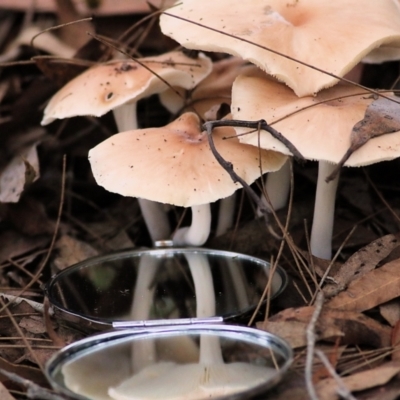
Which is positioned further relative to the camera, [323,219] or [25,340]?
[323,219]

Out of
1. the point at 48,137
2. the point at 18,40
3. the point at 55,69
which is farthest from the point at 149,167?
the point at 18,40

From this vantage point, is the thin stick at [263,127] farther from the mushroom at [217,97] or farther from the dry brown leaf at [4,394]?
the dry brown leaf at [4,394]

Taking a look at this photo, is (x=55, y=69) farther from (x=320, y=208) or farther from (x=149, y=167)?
(x=320, y=208)

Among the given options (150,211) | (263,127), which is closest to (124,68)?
(150,211)

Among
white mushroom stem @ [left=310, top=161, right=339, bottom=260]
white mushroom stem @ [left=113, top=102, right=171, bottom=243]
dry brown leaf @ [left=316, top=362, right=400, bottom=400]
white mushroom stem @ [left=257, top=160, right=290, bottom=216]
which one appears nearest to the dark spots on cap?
white mushroom stem @ [left=113, top=102, right=171, bottom=243]

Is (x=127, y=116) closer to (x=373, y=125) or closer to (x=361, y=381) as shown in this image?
(x=373, y=125)

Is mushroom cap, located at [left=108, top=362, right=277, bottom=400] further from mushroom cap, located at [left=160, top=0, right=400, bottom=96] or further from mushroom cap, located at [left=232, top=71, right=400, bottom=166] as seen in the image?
mushroom cap, located at [left=160, top=0, right=400, bottom=96]
